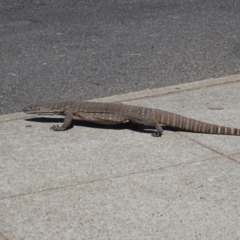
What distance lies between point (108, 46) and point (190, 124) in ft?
13.2

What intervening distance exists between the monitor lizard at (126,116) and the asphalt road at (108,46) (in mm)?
981

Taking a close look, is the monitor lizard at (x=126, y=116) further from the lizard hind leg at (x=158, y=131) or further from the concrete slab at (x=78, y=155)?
the concrete slab at (x=78, y=155)

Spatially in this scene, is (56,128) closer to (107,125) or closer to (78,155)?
(107,125)

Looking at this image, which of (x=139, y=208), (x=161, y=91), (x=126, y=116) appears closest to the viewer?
(x=139, y=208)

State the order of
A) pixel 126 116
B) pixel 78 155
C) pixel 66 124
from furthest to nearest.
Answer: pixel 66 124 → pixel 126 116 → pixel 78 155

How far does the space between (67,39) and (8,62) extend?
1462mm

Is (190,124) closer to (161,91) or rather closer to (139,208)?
(161,91)

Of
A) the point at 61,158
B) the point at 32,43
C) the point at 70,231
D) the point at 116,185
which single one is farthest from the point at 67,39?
the point at 70,231

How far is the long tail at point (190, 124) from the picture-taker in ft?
23.8

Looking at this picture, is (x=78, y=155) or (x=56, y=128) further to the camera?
(x=56, y=128)

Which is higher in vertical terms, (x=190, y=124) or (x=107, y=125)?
(x=190, y=124)

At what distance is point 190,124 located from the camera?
7301mm

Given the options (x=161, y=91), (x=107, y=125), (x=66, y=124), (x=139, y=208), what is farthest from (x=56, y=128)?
(x=139, y=208)

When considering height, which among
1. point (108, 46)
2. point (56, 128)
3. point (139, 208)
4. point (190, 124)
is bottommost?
point (139, 208)
